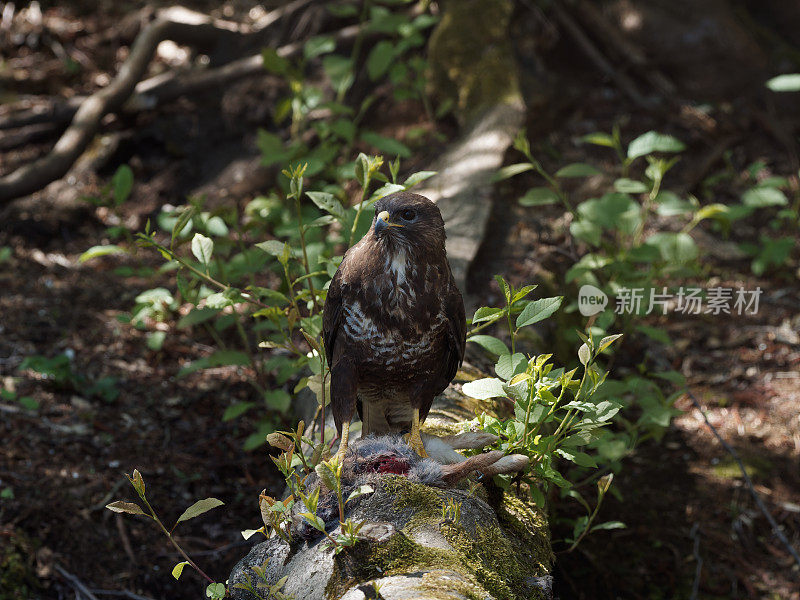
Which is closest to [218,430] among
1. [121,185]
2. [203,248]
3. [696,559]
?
[121,185]

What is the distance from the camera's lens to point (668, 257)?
3873 millimetres

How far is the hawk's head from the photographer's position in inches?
93.7

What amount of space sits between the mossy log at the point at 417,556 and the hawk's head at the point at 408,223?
0.78m

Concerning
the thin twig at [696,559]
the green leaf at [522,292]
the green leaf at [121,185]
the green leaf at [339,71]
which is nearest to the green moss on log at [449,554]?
the green leaf at [522,292]

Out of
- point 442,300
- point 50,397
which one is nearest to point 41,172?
point 50,397

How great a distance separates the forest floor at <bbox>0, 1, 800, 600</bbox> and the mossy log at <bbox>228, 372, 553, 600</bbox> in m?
1.13

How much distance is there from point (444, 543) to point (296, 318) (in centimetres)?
103

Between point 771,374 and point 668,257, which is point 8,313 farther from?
point 771,374

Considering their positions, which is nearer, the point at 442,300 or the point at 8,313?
the point at 442,300

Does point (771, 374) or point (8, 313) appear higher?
point (8, 313)

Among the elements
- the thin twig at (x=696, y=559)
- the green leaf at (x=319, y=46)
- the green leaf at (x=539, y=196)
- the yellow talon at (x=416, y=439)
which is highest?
the green leaf at (x=319, y=46)

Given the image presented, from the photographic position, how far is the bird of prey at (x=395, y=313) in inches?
92.9

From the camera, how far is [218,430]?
386 centimetres

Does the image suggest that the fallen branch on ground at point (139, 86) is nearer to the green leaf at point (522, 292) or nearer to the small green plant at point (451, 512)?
the green leaf at point (522, 292)
